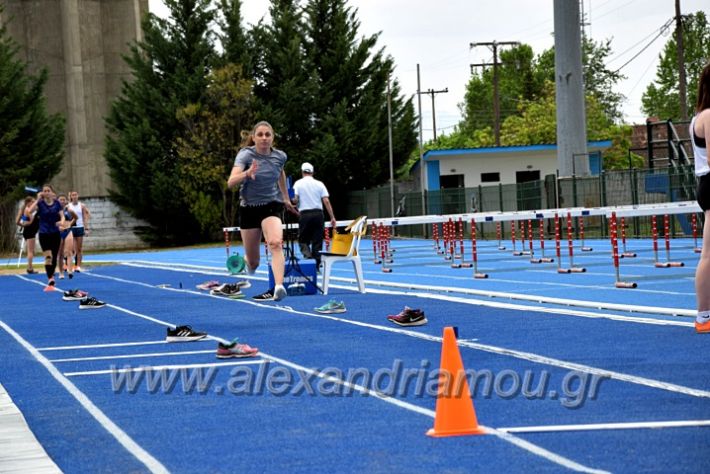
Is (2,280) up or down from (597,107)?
down

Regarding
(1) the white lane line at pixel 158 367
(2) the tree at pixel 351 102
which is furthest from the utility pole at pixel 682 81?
(1) the white lane line at pixel 158 367

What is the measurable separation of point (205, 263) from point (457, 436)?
103 ft

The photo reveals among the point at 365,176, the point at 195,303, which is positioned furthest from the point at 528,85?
the point at 195,303

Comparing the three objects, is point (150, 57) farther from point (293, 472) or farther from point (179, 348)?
point (293, 472)

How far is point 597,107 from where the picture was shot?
105 metres

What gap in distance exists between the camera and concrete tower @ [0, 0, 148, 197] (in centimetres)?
6919

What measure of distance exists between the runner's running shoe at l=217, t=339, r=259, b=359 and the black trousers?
1356 centimetres

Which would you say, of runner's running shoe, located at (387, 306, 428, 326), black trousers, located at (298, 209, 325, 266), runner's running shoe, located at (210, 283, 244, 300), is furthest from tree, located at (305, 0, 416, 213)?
runner's running shoe, located at (387, 306, 428, 326)

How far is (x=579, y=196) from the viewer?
41.5m

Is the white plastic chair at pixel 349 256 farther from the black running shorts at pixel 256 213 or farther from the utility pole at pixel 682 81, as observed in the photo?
the utility pole at pixel 682 81

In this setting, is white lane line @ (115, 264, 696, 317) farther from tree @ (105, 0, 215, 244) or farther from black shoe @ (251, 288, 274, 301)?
tree @ (105, 0, 215, 244)

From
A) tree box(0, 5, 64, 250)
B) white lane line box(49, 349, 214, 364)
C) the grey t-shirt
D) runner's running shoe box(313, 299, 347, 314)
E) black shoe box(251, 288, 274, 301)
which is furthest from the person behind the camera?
tree box(0, 5, 64, 250)

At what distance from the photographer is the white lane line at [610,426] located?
679cm

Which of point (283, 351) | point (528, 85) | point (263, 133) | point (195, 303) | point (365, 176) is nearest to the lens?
point (283, 351)
